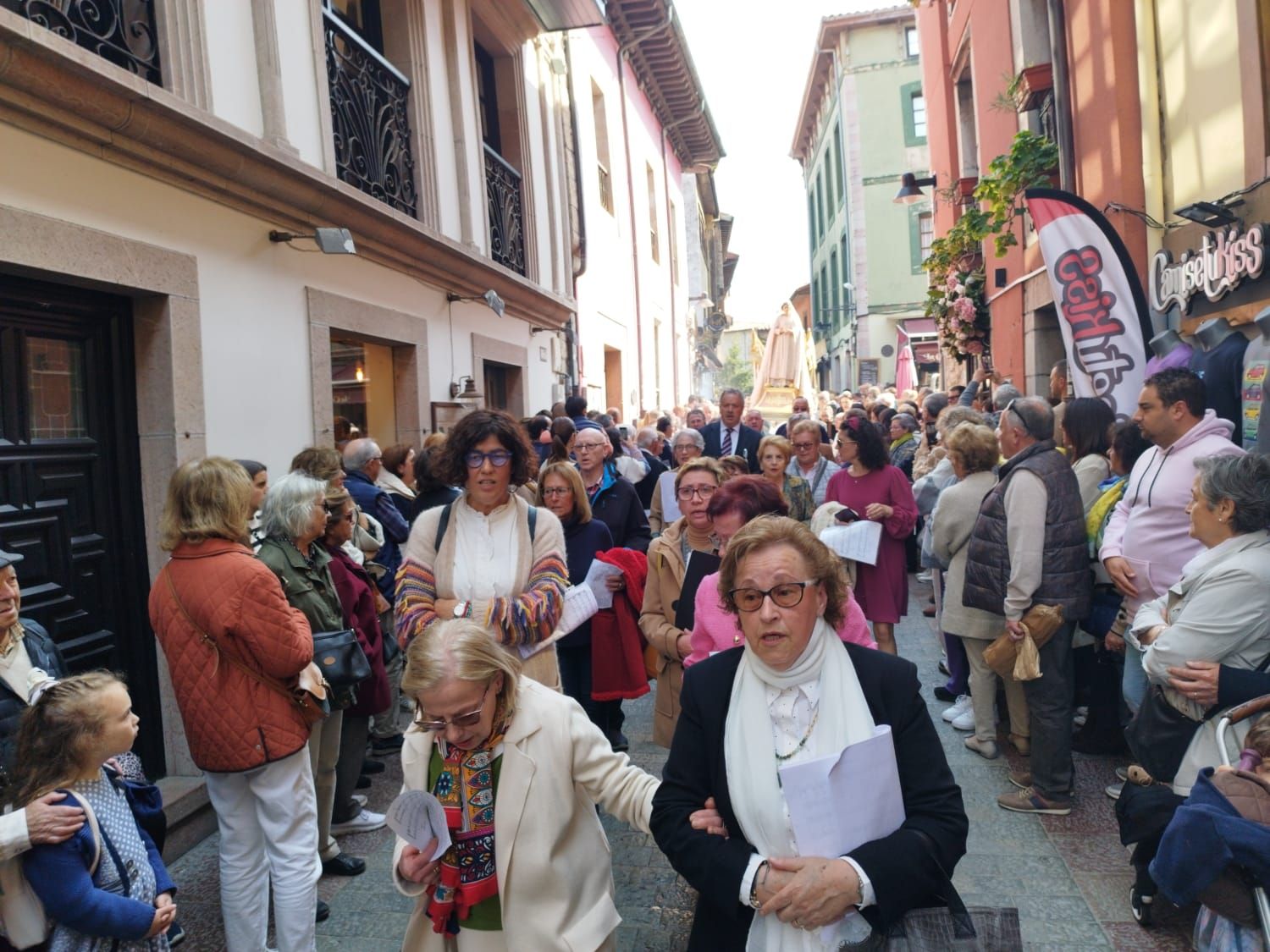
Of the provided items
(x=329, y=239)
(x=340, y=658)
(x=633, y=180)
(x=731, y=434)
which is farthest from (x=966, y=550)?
(x=633, y=180)

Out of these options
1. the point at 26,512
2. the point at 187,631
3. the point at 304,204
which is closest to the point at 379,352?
the point at 304,204

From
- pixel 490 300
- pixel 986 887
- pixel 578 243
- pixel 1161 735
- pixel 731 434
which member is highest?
pixel 578 243

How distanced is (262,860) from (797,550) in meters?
2.48

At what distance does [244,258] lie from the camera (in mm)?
5488

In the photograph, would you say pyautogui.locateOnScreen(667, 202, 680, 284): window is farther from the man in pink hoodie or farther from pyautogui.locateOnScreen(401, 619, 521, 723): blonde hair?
pyautogui.locateOnScreen(401, 619, 521, 723): blonde hair

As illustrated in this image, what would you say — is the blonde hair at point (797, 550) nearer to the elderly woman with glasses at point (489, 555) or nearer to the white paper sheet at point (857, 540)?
the elderly woman with glasses at point (489, 555)

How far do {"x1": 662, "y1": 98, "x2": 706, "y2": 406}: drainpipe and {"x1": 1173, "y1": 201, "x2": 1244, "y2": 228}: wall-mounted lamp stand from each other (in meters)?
16.7

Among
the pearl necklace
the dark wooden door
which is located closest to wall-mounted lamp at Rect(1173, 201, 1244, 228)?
the pearl necklace

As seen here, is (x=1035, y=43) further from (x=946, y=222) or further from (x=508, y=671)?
(x=508, y=671)

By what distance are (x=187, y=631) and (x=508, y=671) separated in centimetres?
148

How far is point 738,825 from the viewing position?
2.13m

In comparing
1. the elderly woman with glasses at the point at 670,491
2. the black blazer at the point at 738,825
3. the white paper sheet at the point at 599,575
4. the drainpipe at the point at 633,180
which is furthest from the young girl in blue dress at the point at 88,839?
the drainpipe at the point at 633,180

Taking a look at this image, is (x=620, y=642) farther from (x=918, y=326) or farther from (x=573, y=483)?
(x=918, y=326)

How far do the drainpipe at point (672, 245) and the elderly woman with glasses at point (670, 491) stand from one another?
15.6 m
